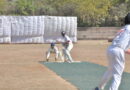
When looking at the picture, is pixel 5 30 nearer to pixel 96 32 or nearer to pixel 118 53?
pixel 96 32

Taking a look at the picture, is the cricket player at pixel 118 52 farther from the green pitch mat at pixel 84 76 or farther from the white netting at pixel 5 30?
the white netting at pixel 5 30

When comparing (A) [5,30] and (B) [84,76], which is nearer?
(B) [84,76]

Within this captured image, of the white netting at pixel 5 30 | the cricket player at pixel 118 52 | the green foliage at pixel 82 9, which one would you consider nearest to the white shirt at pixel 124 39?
the cricket player at pixel 118 52

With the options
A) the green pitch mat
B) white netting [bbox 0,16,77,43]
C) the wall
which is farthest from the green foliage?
the green pitch mat

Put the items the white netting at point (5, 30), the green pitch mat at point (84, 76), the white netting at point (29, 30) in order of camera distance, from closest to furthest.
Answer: the green pitch mat at point (84, 76)
the white netting at point (5, 30)
the white netting at point (29, 30)

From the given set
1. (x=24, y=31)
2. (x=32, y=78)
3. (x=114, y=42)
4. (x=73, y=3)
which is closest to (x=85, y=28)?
(x=73, y=3)

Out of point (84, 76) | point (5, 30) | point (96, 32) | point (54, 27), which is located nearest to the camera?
point (84, 76)

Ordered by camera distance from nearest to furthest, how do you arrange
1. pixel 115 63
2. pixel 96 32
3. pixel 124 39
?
pixel 124 39, pixel 115 63, pixel 96 32

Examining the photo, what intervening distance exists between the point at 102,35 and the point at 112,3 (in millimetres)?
8079

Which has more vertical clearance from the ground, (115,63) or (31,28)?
(115,63)

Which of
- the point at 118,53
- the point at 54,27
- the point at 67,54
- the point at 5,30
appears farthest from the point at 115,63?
the point at 54,27

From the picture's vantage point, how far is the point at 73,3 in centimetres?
5400

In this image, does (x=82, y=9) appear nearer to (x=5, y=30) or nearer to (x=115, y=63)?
(x=5, y=30)

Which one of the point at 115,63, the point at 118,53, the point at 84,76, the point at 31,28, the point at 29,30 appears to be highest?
the point at 118,53
